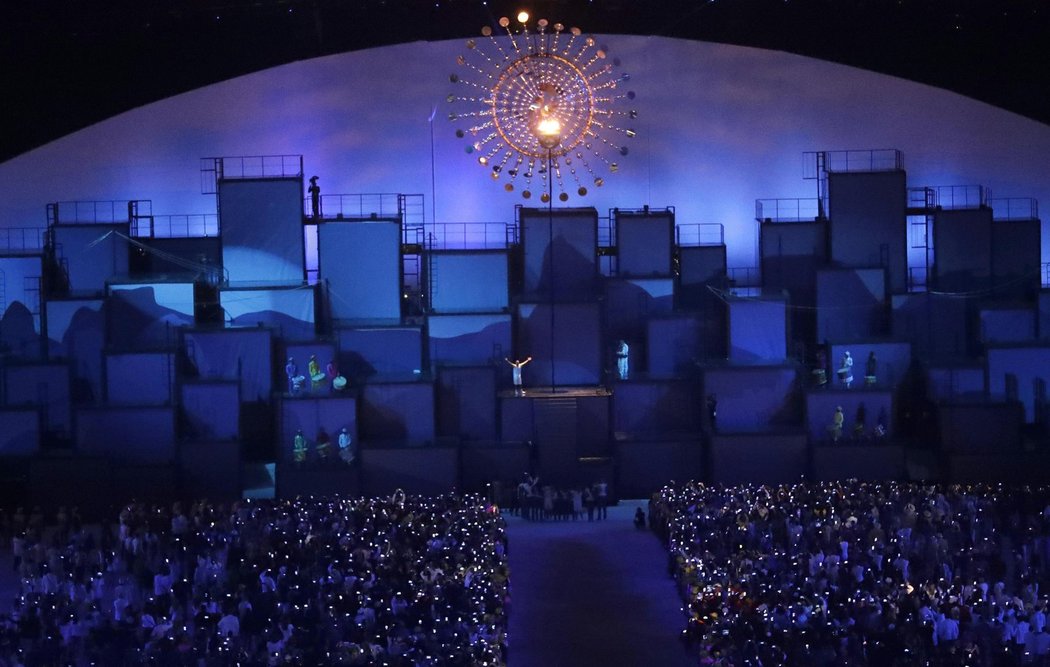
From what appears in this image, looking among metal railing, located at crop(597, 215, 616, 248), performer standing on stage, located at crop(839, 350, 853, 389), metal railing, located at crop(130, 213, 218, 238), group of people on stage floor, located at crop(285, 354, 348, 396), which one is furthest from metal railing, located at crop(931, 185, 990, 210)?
metal railing, located at crop(130, 213, 218, 238)

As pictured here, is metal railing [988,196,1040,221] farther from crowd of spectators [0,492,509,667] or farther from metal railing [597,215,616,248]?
crowd of spectators [0,492,509,667]

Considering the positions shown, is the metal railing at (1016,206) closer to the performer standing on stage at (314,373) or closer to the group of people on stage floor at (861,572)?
the group of people on stage floor at (861,572)

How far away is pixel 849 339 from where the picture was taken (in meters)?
29.9

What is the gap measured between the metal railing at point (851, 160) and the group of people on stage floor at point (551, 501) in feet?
32.4

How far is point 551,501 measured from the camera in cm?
2670

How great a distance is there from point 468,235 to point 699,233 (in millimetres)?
5101

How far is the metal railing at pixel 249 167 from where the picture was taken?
3297 centimetres

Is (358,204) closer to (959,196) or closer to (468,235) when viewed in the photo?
(468,235)

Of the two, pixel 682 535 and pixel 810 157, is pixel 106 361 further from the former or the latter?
pixel 810 157

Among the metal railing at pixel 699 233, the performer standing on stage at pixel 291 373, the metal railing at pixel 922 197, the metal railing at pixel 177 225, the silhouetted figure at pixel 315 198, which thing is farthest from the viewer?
the metal railing at pixel 699 233

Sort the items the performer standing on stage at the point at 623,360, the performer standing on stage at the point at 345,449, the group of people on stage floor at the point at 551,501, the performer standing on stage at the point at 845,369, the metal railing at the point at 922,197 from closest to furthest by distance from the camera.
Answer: the group of people on stage floor at the point at 551,501
the performer standing on stage at the point at 345,449
the performer standing on stage at the point at 845,369
the performer standing on stage at the point at 623,360
the metal railing at the point at 922,197

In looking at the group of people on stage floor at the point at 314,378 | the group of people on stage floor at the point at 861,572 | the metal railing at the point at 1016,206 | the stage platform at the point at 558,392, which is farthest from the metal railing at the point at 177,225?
the metal railing at the point at 1016,206

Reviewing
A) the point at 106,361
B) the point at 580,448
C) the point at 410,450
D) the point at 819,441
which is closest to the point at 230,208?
the point at 106,361

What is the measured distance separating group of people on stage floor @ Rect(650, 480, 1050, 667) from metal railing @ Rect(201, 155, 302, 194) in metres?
12.0
